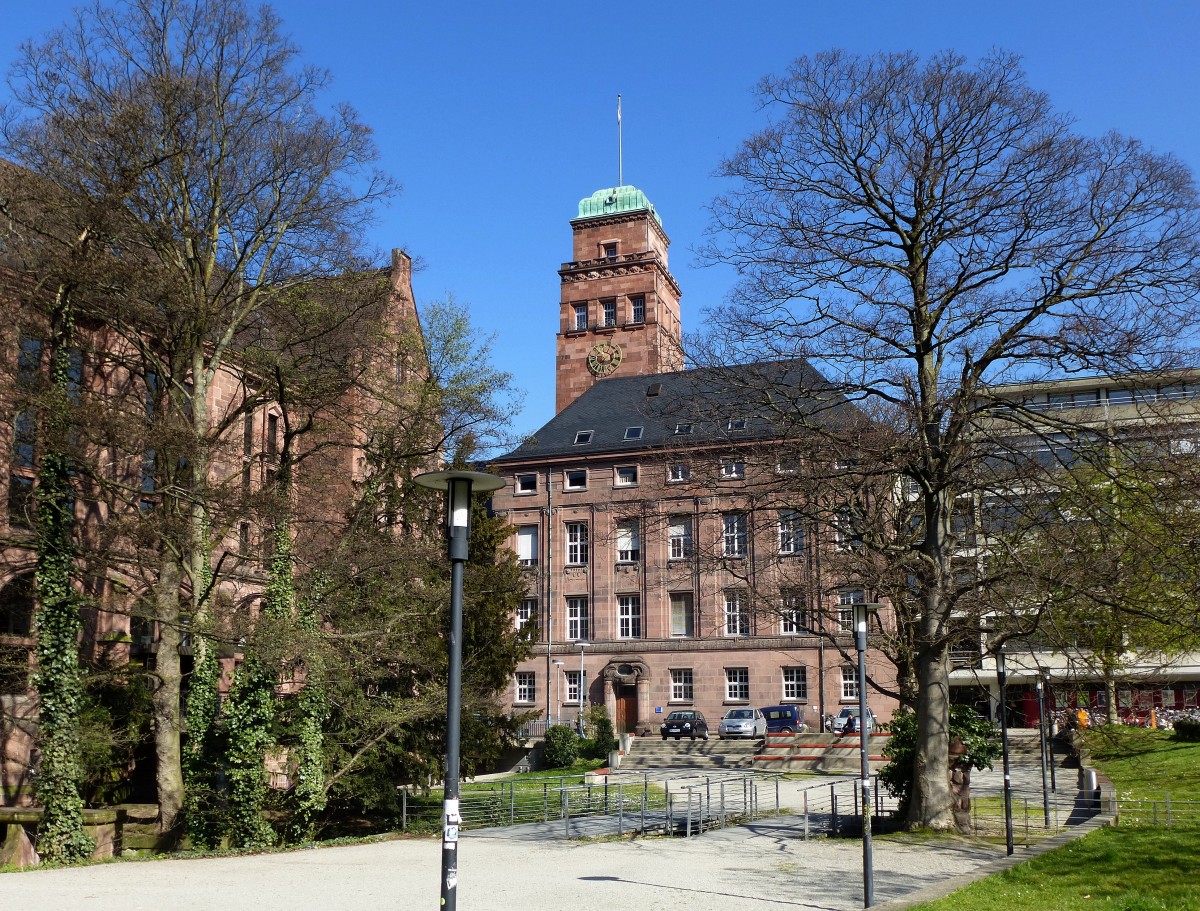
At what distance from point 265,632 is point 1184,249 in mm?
18377

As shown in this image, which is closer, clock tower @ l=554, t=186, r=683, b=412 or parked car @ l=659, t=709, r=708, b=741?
parked car @ l=659, t=709, r=708, b=741

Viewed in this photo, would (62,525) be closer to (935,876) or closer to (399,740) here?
(399,740)

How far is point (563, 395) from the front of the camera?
77.2m

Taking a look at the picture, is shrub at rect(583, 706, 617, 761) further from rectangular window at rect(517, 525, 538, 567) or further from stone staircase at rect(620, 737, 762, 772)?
rectangular window at rect(517, 525, 538, 567)

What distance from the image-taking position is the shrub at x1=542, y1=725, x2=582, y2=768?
4838cm

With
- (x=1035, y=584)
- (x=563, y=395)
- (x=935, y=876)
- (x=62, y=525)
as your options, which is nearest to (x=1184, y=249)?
(x=1035, y=584)

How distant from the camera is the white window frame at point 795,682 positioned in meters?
55.9

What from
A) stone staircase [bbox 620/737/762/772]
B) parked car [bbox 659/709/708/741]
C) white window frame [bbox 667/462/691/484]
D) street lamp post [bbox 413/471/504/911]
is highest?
white window frame [bbox 667/462/691/484]

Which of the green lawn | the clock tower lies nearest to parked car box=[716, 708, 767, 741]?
the green lawn

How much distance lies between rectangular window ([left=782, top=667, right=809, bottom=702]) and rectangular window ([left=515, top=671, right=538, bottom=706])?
13.5 meters

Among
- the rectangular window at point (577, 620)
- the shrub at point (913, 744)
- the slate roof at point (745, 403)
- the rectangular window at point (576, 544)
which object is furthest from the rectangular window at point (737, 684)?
the slate roof at point (745, 403)

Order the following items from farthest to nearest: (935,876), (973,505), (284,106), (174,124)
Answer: (284,106) < (174,124) < (973,505) < (935,876)

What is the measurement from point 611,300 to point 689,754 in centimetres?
3822

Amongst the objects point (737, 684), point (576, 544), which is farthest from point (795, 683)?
point (576, 544)
